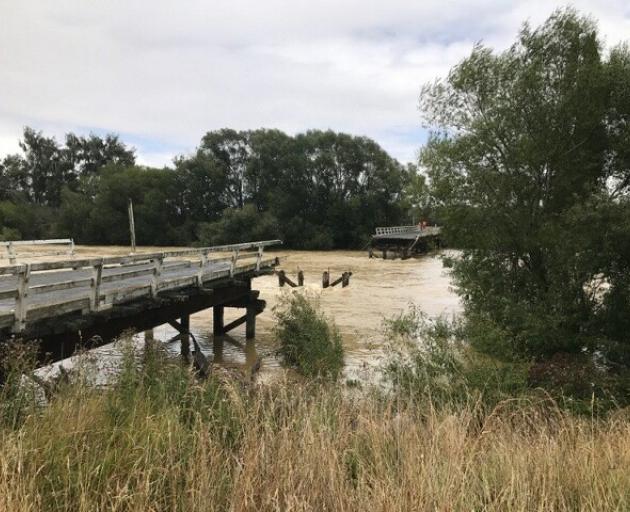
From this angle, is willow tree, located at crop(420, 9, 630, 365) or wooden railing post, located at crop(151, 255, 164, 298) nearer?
wooden railing post, located at crop(151, 255, 164, 298)

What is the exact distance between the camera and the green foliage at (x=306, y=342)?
479 inches

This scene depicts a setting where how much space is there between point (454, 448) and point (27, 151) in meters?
118

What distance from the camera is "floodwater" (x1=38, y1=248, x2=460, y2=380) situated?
13867 millimetres

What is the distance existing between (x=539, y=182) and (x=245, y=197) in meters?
62.8

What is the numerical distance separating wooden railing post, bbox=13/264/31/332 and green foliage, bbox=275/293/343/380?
257 inches

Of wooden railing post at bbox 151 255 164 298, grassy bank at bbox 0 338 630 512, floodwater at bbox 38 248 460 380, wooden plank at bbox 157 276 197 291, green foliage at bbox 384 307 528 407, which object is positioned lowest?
floodwater at bbox 38 248 460 380

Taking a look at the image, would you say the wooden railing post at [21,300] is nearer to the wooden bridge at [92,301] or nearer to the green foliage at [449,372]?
the wooden bridge at [92,301]

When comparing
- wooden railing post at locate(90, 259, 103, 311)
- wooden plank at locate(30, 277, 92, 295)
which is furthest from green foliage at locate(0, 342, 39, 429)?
wooden railing post at locate(90, 259, 103, 311)

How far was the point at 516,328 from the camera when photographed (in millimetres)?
13133

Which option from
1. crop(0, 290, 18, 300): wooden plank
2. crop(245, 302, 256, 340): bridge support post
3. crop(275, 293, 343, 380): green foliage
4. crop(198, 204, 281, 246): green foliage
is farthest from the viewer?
crop(198, 204, 281, 246): green foliage

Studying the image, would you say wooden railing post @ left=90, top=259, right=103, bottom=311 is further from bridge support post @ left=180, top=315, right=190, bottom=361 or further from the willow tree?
the willow tree

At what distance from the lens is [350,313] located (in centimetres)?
2152

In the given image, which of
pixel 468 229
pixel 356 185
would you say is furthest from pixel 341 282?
pixel 356 185

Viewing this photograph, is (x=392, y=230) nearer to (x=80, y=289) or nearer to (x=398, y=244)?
(x=398, y=244)
